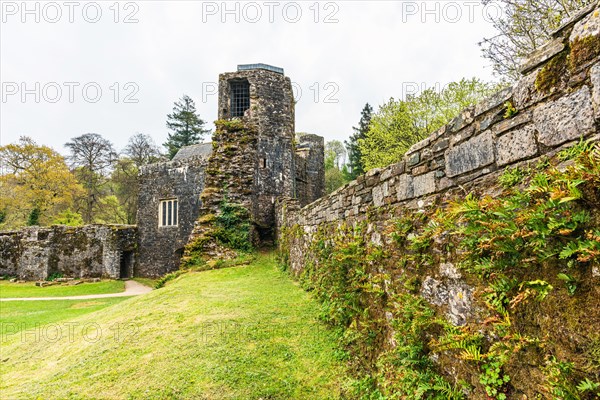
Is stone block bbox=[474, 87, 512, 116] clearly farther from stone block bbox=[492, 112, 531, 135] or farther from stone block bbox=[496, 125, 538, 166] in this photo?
stone block bbox=[496, 125, 538, 166]

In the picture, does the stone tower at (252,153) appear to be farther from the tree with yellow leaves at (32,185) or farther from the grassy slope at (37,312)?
the tree with yellow leaves at (32,185)

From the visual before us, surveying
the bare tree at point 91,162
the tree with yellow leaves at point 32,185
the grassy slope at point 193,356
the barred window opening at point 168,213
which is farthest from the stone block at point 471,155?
the bare tree at point 91,162

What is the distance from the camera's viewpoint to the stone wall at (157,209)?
21906 mm

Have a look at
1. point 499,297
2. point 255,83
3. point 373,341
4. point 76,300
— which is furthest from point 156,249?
point 499,297

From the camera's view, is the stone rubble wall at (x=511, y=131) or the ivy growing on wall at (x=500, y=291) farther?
the stone rubble wall at (x=511, y=131)

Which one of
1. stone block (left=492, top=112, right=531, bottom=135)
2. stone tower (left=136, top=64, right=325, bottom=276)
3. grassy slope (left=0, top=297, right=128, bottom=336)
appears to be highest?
stone tower (left=136, top=64, right=325, bottom=276)

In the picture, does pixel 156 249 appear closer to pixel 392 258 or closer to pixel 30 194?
pixel 30 194

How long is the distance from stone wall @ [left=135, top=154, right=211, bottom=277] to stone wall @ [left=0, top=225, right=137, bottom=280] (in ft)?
5.57

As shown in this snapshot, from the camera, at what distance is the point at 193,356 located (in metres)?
4.00

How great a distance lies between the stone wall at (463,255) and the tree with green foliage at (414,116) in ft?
53.9

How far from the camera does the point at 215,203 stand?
→ 1275 cm

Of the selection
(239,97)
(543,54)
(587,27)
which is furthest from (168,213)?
(587,27)

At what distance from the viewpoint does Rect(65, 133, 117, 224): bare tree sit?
3023 cm

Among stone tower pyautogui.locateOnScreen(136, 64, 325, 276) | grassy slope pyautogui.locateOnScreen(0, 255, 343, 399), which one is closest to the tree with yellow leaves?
stone tower pyautogui.locateOnScreen(136, 64, 325, 276)
